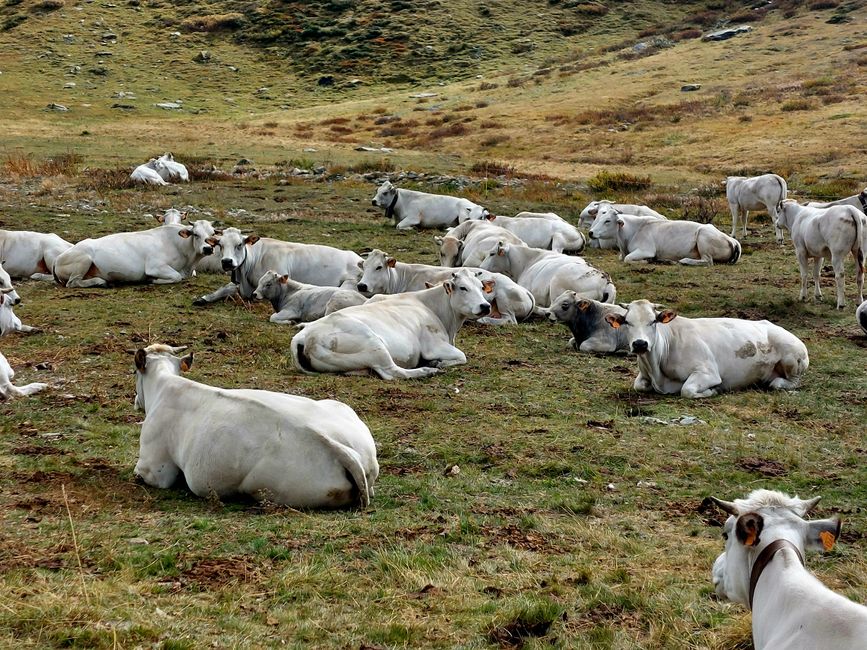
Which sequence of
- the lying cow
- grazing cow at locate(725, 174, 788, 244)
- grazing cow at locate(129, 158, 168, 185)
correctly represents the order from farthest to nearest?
grazing cow at locate(129, 158, 168, 185) → grazing cow at locate(725, 174, 788, 244) → the lying cow

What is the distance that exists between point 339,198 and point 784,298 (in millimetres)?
13855

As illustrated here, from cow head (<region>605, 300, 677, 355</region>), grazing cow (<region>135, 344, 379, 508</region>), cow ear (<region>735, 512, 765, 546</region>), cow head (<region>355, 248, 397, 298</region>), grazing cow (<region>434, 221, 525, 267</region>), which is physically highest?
cow ear (<region>735, 512, 765, 546</region>)

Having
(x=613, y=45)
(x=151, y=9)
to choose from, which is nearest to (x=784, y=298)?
(x=613, y=45)

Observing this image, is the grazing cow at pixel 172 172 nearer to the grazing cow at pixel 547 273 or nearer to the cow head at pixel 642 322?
the grazing cow at pixel 547 273

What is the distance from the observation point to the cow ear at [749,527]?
4504 mm

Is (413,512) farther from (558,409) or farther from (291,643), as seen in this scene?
(558,409)

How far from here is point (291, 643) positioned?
16.6ft

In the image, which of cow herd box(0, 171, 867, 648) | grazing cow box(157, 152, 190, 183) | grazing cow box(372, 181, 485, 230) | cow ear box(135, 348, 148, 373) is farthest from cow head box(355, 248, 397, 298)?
grazing cow box(157, 152, 190, 183)

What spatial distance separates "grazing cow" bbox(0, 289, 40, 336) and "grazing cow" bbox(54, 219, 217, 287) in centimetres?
364

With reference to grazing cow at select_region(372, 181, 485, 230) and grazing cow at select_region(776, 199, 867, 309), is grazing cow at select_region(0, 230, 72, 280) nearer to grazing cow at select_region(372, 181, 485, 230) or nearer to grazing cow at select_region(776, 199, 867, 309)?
grazing cow at select_region(372, 181, 485, 230)

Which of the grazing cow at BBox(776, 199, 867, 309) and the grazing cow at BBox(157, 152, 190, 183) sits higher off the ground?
the grazing cow at BBox(776, 199, 867, 309)

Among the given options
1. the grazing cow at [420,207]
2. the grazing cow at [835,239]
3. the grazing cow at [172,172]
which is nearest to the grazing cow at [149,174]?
the grazing cow at [172,172]

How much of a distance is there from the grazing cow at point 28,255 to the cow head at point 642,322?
10970 mm

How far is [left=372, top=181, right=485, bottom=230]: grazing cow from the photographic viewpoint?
24.9 m
